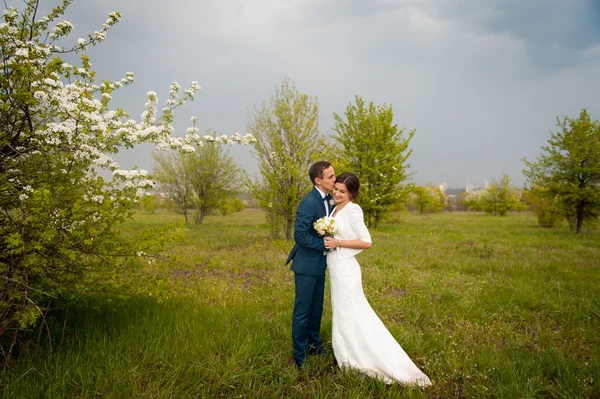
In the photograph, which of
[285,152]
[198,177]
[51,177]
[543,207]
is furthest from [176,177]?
[543,207]

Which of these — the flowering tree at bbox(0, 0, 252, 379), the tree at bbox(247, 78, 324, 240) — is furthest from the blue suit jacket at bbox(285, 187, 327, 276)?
the tree at bbox(247, 78, 324, 240)

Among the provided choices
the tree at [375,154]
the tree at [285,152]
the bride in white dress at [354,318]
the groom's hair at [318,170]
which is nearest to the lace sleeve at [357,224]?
the bride in white dress at [354,318]

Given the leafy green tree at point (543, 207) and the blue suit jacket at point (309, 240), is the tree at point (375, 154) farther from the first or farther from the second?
the blue suit jacket at point (309, 240)

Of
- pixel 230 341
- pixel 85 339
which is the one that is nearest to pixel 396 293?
pixel 230 341

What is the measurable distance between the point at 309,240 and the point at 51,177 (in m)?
3.37

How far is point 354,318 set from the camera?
392 cm

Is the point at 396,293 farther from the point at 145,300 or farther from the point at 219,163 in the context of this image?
the point at 219,163

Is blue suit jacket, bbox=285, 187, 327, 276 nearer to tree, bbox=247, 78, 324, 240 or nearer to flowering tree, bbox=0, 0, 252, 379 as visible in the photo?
flowering tree, bbox=0, 0, 252, 379

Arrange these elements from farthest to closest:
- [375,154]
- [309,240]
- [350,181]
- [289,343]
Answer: [375,154] < [289,343] < [350,181] < [309,240]

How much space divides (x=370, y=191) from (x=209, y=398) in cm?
1905

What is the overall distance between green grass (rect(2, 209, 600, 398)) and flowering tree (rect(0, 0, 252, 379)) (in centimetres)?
78

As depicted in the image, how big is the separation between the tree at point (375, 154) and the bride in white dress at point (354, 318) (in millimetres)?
17294

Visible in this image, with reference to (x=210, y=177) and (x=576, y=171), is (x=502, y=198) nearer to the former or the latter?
(x=576, y=171)

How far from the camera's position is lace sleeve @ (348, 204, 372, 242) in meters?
4.07
